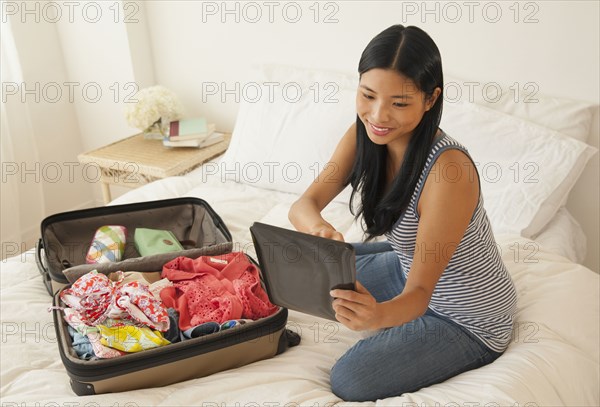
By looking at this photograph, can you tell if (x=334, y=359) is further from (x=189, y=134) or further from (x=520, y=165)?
(x=189, y=134)

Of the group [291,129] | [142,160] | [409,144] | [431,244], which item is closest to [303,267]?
[431,244]

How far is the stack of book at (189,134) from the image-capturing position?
8.23 feet

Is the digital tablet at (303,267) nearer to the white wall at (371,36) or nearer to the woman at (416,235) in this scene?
the woman at (416,235)

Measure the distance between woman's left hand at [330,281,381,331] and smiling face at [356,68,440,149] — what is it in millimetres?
341

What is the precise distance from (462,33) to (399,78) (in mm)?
1039

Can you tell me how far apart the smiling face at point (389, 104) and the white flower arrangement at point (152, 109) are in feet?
4.72

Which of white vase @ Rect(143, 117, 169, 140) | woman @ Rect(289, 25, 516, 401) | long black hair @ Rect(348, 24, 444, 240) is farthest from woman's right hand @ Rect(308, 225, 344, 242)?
white vase @ Rect(143, 117, 169, 140)

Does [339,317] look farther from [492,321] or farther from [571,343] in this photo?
[571,343]

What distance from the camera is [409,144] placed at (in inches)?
50.7

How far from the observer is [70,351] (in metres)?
1.23

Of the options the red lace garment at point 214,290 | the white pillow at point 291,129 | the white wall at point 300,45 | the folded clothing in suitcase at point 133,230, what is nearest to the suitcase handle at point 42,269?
the folded clothing in suitcase at point 133,230

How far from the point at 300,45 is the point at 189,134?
60 cm

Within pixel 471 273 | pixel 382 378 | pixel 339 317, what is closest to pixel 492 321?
pixel 471 273

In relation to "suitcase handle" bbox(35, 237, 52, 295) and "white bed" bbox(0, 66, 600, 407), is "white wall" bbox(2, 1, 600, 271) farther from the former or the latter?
"suitcase handle" bbox(35, 237, 52, 295)
